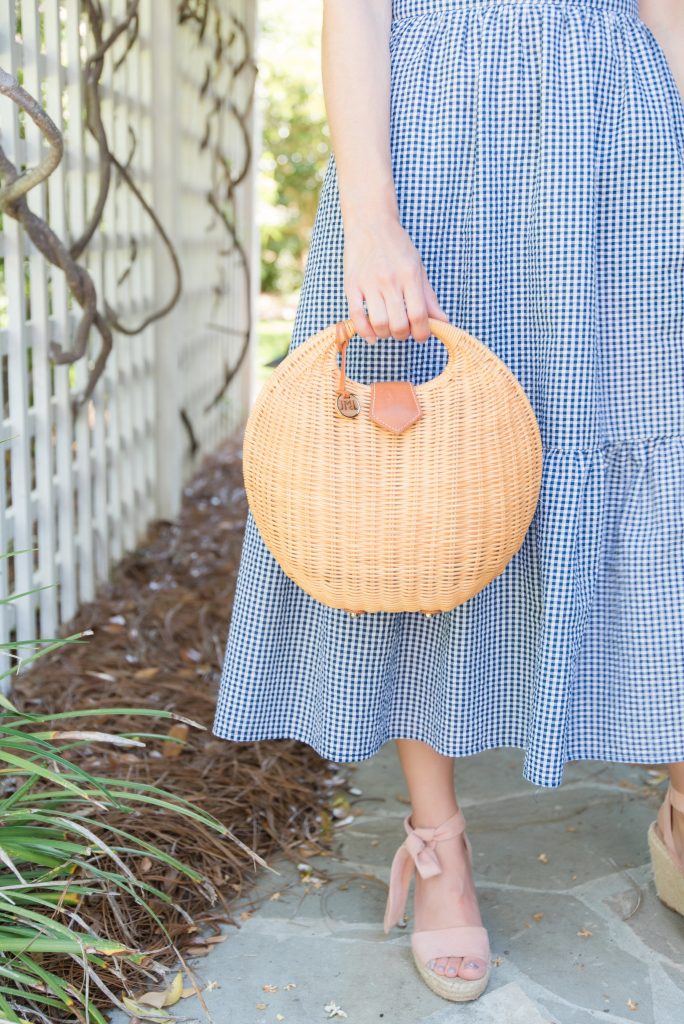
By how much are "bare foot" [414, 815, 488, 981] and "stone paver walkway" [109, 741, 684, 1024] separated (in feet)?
0.22

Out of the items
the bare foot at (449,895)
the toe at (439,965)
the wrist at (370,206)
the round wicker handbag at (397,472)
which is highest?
the wrist at (370,206)

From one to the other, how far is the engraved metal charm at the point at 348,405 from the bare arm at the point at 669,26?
1.99 feet

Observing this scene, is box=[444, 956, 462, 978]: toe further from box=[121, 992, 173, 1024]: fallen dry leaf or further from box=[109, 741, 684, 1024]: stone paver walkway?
box=[121, 992, 173, 1024]: fallen dry leaf

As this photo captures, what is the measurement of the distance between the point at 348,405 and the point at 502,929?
2.67ft

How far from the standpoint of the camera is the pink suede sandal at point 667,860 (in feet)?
4.88

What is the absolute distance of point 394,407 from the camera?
3.61 feet

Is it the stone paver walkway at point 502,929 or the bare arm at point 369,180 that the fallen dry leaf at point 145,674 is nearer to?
the stone paver walkway at point 502,929

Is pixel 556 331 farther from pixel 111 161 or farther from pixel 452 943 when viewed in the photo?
pixel 111 161

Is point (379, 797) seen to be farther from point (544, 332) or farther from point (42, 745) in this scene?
point (544, 332)

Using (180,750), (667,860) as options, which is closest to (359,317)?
(667,860)

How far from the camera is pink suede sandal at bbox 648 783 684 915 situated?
1.49m

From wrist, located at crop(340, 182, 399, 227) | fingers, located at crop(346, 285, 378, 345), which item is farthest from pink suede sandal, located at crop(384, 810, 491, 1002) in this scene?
wrist, located at crop(340, 182, 399, 227)

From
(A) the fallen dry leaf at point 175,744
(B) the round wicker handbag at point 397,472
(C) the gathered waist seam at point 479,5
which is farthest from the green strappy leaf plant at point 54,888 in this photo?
(C) the gathered waist seam at point 479,5

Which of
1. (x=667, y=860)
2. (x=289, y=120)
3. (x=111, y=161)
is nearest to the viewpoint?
(x=667, y=860)
